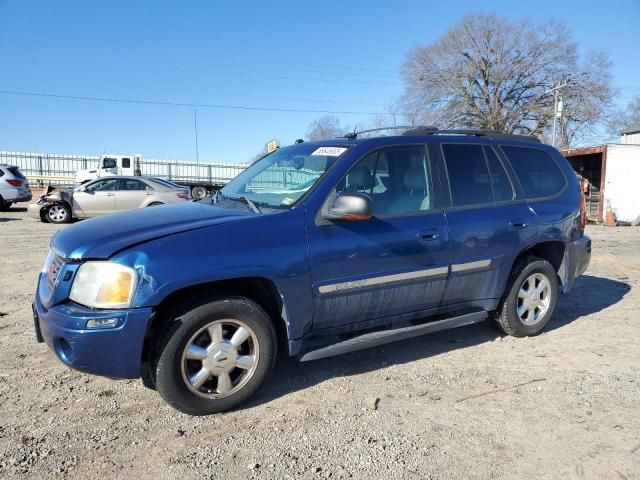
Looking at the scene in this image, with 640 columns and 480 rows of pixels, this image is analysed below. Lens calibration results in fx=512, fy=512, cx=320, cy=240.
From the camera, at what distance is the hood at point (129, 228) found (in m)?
3.07

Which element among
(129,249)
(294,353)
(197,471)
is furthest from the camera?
(294,353)

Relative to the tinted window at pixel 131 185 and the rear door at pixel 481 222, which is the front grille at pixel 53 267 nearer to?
the rear door at pixel 481 222

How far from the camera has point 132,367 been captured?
3043 mm

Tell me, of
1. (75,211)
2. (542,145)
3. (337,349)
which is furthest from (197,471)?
(75,211)

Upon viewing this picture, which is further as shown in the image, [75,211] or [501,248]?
[75,211]

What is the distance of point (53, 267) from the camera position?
3371mm

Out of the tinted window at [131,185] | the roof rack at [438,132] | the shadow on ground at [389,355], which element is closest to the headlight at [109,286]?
the shadow on ground at [389,355]

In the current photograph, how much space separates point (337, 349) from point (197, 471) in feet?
4.11

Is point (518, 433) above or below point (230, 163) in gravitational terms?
below

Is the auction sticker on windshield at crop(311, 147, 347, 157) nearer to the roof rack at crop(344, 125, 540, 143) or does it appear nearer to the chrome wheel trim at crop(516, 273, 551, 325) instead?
the roof rack at crop(344, 125, 540, 143)

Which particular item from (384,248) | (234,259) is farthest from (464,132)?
(234,259)

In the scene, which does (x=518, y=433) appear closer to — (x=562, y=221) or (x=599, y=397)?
(x=599, y=397)

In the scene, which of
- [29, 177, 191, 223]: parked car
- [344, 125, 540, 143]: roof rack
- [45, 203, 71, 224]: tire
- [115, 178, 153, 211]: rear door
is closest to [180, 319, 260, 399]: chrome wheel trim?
[344, 125, 540, 143]: roof rack

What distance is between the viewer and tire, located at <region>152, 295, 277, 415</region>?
3100 millimetres
